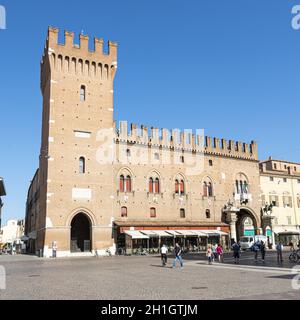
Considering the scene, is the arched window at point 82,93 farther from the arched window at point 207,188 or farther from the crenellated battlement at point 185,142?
the arched window at point 207,188

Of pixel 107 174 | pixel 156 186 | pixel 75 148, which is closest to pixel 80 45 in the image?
pixel 75 148

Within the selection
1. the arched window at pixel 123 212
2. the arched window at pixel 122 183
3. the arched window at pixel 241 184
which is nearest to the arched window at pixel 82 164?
the arched window at pixel 122 183

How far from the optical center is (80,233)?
37.6 meters

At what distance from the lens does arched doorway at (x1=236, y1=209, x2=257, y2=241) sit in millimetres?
47709

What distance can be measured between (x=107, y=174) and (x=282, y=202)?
27.6 m

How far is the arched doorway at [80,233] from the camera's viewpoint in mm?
36656

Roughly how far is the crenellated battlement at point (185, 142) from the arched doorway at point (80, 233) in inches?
345

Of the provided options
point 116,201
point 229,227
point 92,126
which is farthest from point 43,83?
point 229,227

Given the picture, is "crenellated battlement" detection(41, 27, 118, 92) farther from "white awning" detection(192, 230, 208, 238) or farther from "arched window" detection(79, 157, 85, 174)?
"white awning" detection(192, 230, 208, 238)
